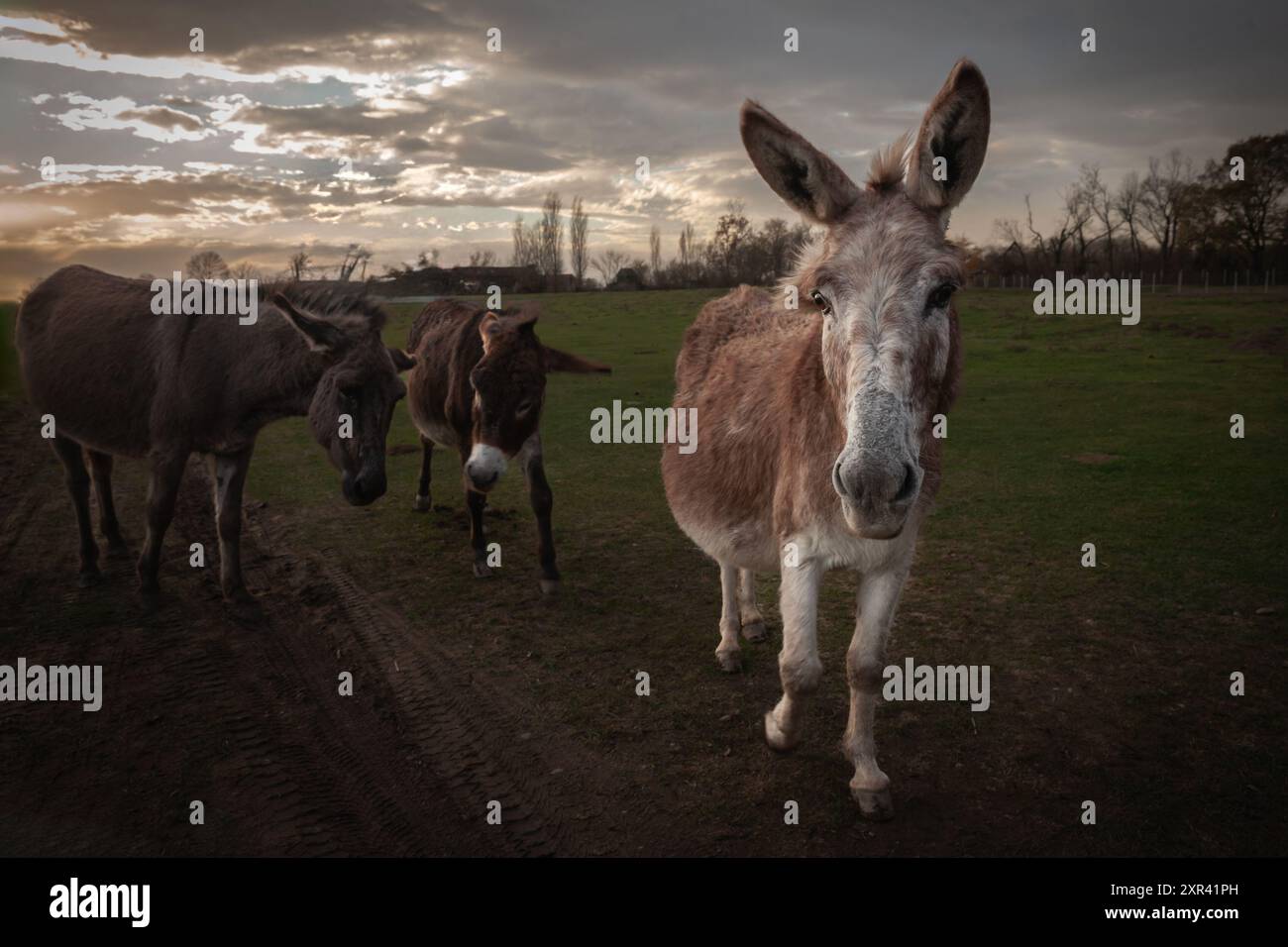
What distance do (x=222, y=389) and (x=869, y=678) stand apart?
19.9ft

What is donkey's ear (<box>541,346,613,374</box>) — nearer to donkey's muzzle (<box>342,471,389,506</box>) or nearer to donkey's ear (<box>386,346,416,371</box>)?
donkey's ear (<box>386,346,416,371</box>)

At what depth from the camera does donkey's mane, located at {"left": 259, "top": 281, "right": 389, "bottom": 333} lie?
275 inches

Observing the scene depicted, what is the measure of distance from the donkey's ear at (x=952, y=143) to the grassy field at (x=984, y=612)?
3.27m

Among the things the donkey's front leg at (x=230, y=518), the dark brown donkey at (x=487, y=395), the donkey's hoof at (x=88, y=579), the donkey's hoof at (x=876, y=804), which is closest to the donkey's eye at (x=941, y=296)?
the donkey's hoof at (x=876, y=804)

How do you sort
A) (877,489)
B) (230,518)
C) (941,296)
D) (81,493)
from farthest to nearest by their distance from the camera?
1. (81,493)
2. (230,518)
3. (941,296)
4. (877,489)

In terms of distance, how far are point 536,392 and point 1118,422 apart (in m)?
13.0

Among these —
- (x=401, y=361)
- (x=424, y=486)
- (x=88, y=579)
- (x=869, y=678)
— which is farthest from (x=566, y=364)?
(x=88, y=579)

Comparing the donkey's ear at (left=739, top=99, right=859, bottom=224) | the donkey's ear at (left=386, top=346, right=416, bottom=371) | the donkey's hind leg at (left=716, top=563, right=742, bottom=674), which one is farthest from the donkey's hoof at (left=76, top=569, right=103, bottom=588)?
the donkey's ear at (left=739, top=99, right=859, bottom=224)

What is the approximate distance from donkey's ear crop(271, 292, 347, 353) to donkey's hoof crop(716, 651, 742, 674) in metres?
4.33

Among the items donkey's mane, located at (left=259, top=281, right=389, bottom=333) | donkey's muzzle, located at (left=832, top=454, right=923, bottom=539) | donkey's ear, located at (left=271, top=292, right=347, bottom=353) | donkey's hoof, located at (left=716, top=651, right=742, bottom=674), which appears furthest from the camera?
donkey's mane, located at (left=259, top=281, right=389, bottom=333)

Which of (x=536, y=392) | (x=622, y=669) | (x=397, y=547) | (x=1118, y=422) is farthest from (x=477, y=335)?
(x=1118, y=422)

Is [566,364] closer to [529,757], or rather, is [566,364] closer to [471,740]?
[471,740]

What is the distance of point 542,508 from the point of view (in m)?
7.45

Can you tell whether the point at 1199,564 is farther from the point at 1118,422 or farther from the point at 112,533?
the point at 112,533
